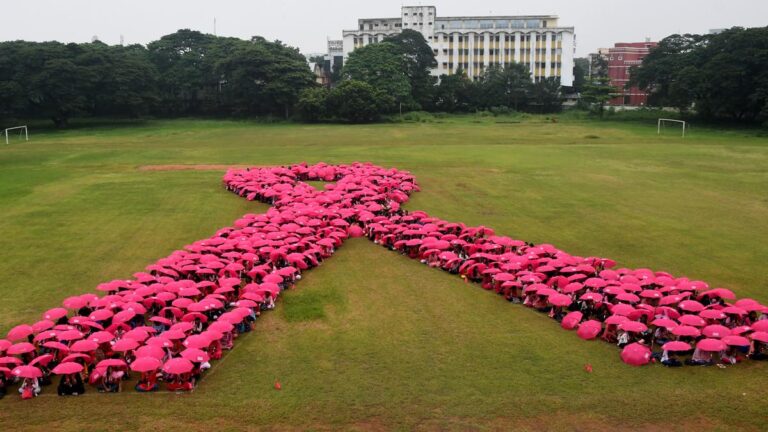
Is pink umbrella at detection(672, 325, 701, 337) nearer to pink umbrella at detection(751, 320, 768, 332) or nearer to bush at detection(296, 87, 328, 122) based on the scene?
pink umbrella at detection(751, 320, 768, 332)

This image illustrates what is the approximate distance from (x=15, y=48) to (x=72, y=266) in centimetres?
5239

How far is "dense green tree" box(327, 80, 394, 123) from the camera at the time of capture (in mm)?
67000

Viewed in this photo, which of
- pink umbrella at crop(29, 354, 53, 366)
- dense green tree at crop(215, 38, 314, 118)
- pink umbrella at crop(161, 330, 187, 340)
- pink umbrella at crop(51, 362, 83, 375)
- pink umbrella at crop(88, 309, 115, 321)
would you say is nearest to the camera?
pink umbrella at crop(51, 362, 83, 375)

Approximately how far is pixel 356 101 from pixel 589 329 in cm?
5662

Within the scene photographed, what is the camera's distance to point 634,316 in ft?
40.1

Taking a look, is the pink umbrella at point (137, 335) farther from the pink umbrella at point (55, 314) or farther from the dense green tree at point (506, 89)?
the dense green tree at point (506, 89)

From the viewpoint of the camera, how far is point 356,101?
66.9 m

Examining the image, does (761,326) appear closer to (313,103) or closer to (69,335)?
(69,335)

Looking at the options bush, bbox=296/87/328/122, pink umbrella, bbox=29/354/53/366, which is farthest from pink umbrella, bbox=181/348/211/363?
bush, bbox=296/87/328/122

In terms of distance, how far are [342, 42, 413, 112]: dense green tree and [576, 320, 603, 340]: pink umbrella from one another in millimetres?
61454

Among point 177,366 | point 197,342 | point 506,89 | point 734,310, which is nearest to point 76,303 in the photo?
point 197,342

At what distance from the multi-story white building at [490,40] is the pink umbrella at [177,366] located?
8957 centimetres

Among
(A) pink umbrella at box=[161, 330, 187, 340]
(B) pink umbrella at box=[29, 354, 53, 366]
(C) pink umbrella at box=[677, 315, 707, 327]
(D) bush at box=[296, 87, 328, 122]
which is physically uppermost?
(D) bush at box=[296, 87, 328, 122]

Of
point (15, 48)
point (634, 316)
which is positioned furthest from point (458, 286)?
point (15, 48)
